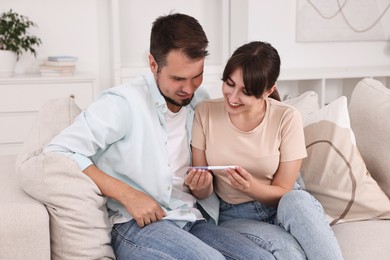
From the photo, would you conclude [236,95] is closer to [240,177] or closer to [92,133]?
[240,177]

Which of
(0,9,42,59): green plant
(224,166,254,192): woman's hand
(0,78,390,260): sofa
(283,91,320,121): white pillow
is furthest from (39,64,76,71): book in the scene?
(224,166,254,192): woman's hand

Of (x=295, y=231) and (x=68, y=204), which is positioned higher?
(x=68, y=204)

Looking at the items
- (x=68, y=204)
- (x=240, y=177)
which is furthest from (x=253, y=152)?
(x=68, y=204)

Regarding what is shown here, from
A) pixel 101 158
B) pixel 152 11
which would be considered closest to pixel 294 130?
pixel 101 158

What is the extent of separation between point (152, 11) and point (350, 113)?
2.26 metres

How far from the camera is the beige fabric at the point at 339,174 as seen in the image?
1.80m

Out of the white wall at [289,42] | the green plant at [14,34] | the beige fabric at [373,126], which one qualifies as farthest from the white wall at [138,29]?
the beige fabric at [373,126]

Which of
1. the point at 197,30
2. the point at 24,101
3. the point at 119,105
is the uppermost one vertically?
the point at 197,30

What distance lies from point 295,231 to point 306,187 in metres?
0.41

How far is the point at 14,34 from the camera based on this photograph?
11.5 ft

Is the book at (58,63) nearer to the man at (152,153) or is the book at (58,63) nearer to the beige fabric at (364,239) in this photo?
the man at (152,153)

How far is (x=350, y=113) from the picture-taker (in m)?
2.08

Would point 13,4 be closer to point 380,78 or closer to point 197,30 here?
point 197,30

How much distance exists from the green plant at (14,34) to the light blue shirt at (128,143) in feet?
7.04
